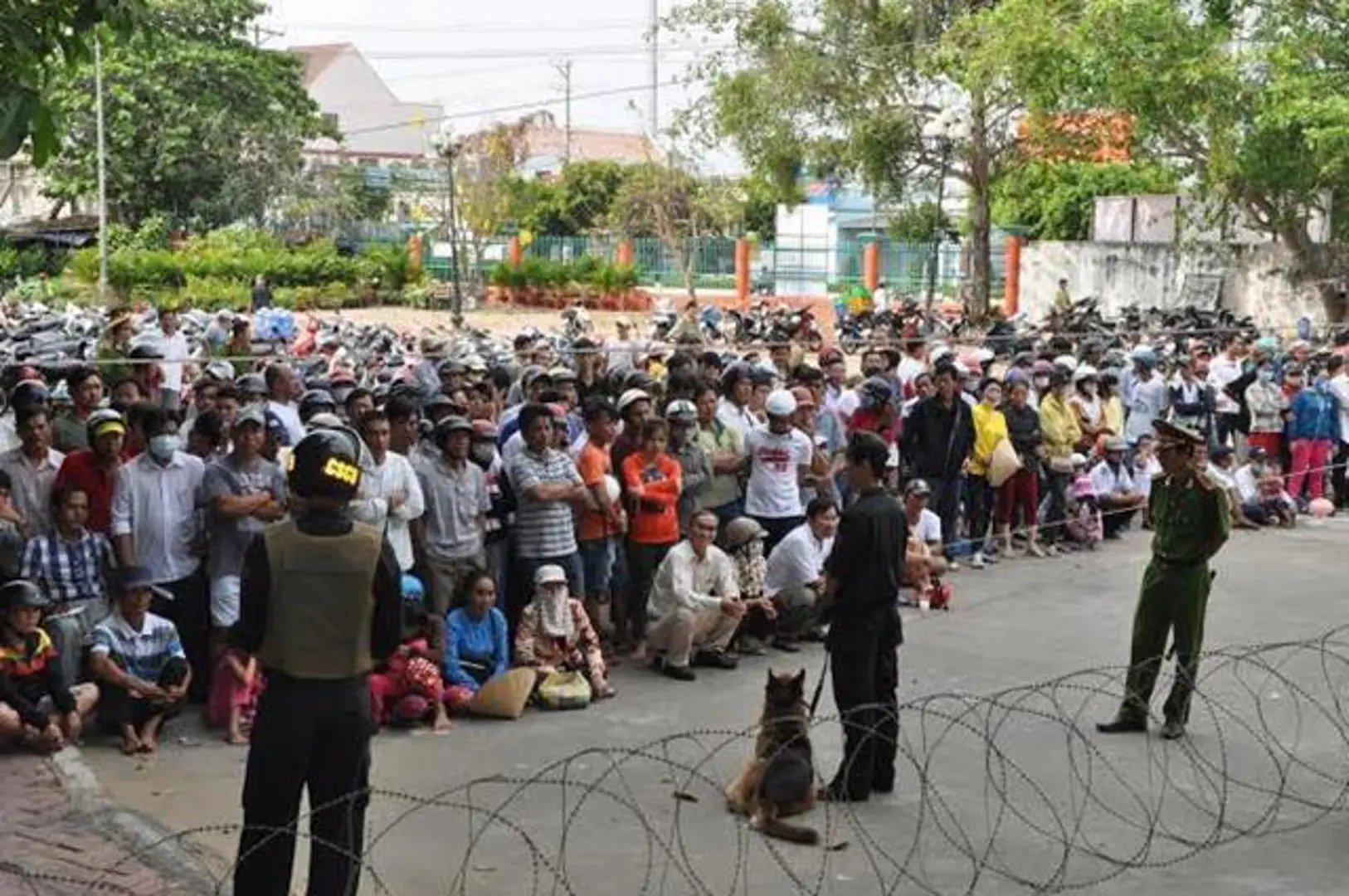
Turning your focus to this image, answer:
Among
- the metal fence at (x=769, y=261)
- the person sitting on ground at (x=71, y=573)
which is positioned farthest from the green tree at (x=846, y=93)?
the person sitting on ground at (x=71, y=573)

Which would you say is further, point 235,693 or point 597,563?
point 597,563

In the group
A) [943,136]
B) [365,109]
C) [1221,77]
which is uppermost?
[365,109]

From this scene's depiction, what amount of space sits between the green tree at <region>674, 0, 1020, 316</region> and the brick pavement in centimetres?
2570

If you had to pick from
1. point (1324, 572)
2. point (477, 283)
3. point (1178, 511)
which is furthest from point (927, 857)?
point (477, 283)

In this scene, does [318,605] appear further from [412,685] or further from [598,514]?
[598,514]

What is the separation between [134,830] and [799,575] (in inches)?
185

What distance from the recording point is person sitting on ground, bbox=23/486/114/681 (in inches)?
312

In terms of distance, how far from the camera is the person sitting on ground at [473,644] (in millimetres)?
8695

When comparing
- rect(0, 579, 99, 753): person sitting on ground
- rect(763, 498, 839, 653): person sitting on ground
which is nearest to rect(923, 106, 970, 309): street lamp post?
rect(763, 498, 839, 653): person sitting on ground

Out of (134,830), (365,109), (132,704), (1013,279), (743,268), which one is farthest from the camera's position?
(365,109)

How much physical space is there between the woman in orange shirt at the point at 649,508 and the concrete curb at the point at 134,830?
3503 millimetres

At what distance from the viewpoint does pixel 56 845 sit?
668 cm

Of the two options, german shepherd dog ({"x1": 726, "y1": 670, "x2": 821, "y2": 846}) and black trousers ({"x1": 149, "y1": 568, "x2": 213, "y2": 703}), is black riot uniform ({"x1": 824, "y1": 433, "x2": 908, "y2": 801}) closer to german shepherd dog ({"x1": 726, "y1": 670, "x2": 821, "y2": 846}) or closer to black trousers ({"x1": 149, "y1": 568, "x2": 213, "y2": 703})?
german shepherd dog ({"x1": 726, "y1": 670, "x2": 821, "y2": 846})

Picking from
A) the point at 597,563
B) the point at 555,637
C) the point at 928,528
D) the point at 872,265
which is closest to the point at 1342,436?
the point at 928,528
